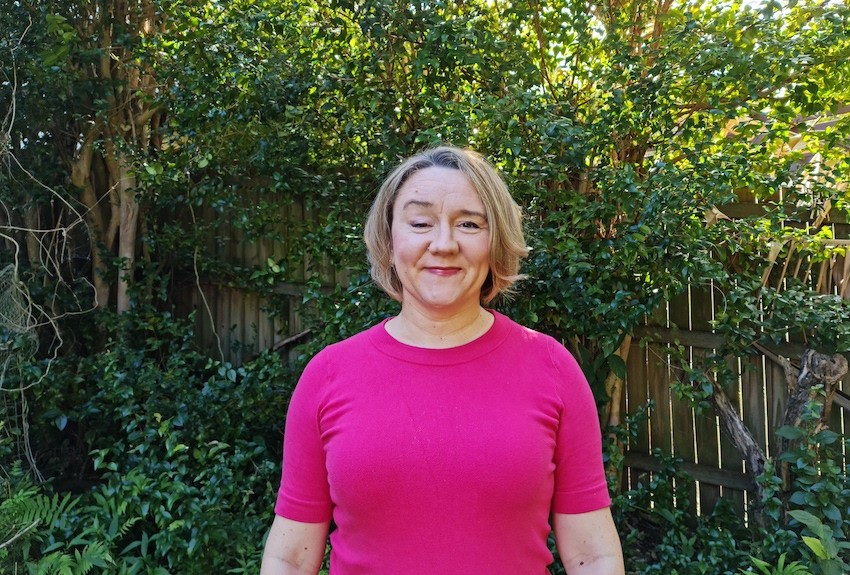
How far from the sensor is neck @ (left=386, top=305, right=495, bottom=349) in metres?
1.59

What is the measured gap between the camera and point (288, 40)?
362cm

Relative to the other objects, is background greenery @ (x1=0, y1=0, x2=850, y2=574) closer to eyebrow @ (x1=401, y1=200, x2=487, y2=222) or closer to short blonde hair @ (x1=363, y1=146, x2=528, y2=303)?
short blonde hair @ (x1=363, y1=146, x2=528, y2=303)

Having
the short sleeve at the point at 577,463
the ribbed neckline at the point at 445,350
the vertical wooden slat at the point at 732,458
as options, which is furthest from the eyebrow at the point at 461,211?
the vertical wooden slat at the point at 732,458

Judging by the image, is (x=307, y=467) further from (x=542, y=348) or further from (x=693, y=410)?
(x=693, y=410)

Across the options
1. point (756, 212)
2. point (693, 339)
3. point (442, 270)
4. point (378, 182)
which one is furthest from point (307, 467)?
point (756, 212)

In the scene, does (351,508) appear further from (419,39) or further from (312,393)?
(419,39)

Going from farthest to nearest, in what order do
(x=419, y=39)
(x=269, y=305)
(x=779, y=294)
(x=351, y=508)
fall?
(x=269, y=305)
(x=419, y=39)
(x=779, y=294)
(x=351, y=508)

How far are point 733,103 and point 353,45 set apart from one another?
6.51 ft

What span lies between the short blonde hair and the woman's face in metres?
0.02

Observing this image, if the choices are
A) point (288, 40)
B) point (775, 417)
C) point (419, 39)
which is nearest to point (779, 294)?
point (775, 417)

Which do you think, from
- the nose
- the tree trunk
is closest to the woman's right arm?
the nose

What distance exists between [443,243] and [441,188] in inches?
5.3

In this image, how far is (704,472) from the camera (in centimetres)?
364

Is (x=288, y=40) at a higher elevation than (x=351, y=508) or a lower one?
higher
